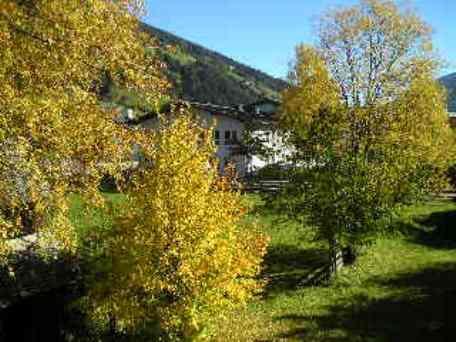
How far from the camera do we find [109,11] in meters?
14.5

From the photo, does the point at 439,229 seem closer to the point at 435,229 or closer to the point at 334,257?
the point at 435,229

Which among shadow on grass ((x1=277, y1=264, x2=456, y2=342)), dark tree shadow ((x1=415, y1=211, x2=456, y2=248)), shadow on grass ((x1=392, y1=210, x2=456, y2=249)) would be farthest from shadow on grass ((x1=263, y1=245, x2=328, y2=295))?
dark tree shadow ((x1=415, y1=211, x2=456, y2=248))

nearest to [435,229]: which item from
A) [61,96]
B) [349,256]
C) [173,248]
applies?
[349,256]

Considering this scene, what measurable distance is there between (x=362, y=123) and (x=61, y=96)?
1995 centimetres

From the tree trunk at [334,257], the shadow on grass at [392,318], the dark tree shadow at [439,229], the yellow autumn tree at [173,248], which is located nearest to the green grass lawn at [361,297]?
the shadow on grass at [392,318]

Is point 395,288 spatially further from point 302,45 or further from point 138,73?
point 138,73

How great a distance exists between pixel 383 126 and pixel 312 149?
4.51 metres

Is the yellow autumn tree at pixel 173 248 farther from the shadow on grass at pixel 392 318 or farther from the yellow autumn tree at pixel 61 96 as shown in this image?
the shadow on grass at pixel 392 318

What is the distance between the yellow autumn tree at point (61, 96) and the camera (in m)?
13.5

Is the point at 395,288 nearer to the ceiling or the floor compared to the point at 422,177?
nearer to the floor

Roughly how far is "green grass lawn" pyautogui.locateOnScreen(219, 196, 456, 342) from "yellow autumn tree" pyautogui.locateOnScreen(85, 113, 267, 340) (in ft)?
14.6

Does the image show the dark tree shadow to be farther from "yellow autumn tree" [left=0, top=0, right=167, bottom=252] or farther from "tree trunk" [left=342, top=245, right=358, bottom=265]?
"yellow autumn tree" [left=0, top=0, right=167, bottom=252]

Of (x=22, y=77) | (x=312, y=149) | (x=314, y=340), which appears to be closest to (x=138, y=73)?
(x=22, y=77)

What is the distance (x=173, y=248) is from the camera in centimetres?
1686
